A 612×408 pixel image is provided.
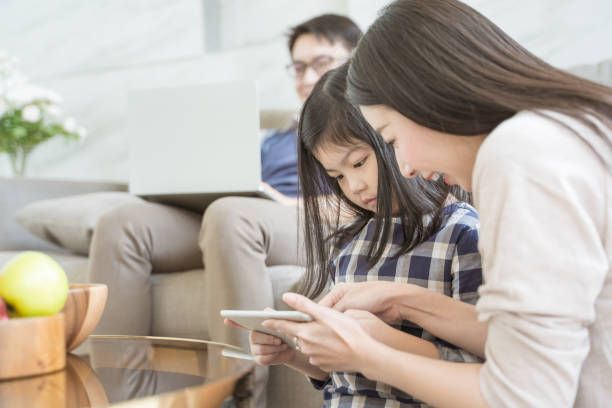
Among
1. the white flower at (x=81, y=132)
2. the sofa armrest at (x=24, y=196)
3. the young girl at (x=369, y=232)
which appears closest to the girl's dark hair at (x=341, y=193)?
the young girl at (x=369, y=232)

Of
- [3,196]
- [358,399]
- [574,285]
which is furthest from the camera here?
[3,196]

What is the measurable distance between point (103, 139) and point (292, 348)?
2355 mm

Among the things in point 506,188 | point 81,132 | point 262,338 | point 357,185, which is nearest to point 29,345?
point 262,338

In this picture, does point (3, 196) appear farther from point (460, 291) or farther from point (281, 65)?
point (460, 291)

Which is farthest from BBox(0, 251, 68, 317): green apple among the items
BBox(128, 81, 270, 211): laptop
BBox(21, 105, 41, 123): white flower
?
BBox(21, 105, 41, 123): white flower

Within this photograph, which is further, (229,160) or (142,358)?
(229,160)

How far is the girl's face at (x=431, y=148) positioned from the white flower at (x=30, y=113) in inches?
87.2

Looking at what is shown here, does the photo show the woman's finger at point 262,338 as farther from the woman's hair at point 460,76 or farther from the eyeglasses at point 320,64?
the eyeglasses at point 320,64

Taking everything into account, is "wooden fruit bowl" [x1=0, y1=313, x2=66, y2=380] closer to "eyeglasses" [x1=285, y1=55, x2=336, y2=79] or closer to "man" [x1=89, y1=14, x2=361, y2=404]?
"man" [x1=89, y1=14, x2=361, y2=404]

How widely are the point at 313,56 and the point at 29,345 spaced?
144cm

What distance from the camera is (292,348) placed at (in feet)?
3.09

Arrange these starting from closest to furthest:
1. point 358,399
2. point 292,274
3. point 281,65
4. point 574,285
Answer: point 574,285, point 358,399, point 292,274, point 281,65

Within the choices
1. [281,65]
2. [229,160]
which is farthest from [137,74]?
[229,160]

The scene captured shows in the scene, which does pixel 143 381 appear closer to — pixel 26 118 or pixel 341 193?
pixel 341 193
